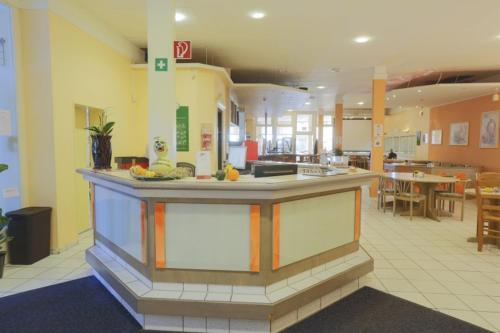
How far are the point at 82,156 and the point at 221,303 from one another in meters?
3.86

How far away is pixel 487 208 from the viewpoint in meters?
4.30

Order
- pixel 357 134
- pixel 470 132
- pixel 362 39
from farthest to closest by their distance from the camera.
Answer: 1. pixel 357 134
2. pixel 470 132
3. pixel 362 39

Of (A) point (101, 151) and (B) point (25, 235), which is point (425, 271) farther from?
(B) point (25, 235)

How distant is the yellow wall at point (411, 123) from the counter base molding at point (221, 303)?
12.0 m

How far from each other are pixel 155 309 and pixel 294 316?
1127 mm

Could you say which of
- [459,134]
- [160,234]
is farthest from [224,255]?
[459,134]

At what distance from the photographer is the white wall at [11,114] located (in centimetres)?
385

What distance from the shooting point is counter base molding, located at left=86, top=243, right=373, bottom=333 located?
245 cm

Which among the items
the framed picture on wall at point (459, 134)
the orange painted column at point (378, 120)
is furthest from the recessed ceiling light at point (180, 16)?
the framed picture on wall at point (459, 134)

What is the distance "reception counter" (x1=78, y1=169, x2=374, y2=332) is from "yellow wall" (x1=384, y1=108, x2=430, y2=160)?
1189cm

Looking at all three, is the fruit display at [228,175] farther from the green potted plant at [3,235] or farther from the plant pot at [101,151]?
the green potted plant at [3,235]

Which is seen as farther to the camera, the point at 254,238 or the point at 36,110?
the point at 36,110

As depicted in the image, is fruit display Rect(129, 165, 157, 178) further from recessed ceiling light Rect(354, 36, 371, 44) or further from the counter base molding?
recessed ceiling light Rect(354, 36, 371, 44)

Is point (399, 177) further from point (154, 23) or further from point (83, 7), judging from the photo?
point (83, 7)
